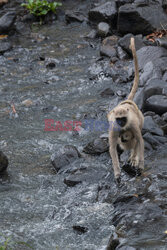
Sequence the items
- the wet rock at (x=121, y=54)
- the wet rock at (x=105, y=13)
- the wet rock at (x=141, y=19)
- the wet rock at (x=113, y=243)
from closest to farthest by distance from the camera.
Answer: the wet rock at (x=113, y=243) → the wet rock at (x=121, y=54) → the wet rock at (x=141, y=19) → the wet rock at (x=105, y=13)

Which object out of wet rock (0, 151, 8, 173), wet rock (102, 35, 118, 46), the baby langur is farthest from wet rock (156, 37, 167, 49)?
wet rock (0, 151, 8, 173)

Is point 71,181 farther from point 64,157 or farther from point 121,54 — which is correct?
point 121,54

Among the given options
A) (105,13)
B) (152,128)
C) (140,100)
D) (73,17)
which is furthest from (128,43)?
(152,128)

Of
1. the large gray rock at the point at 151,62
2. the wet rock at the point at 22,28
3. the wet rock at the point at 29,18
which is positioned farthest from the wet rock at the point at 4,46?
the large gray rock at the point at 151,62

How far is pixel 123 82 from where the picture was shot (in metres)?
12.6

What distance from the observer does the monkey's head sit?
6.78 meters

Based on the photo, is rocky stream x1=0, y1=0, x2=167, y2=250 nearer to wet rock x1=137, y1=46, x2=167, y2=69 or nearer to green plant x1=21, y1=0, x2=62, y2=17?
wet rock x1=137, y1=46, x2=167, y2=69

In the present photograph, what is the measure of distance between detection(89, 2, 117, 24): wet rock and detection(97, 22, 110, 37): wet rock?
1.11 feet

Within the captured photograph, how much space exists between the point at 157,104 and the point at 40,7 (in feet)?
35.8

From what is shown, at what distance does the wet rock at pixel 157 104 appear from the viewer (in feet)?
31.5

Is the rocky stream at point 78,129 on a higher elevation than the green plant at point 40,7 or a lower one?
higher

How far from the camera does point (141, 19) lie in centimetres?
1498

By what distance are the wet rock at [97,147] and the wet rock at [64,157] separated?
29 centimetres

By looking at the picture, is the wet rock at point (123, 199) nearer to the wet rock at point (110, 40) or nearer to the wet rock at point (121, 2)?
the wet rock at point (110, 40)
